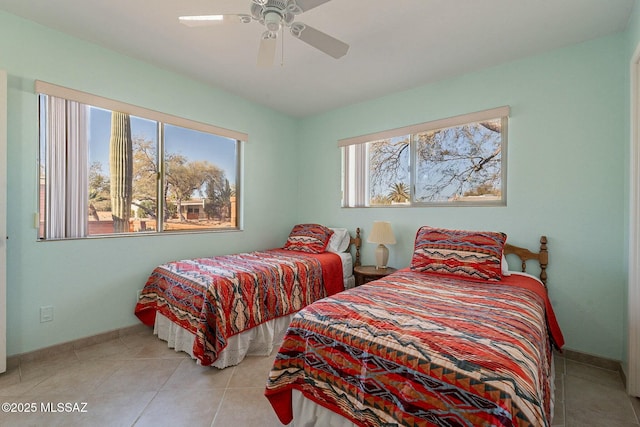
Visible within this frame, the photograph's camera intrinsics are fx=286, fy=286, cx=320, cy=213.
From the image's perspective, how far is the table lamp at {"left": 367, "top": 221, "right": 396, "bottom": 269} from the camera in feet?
10.1

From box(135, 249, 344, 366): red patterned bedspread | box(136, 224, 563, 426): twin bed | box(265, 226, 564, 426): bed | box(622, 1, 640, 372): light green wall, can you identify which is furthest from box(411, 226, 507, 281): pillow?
box(135, 249, 344, 366): red patterned bedspread

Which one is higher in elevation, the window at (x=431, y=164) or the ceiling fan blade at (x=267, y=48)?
the ceiling fan blade at (x=267, y=48)

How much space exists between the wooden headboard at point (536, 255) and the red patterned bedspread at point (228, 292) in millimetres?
1704

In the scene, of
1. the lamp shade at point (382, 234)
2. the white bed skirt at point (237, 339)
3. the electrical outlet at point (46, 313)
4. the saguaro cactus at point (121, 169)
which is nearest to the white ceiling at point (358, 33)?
the saguaro cactus at point (121, 169)

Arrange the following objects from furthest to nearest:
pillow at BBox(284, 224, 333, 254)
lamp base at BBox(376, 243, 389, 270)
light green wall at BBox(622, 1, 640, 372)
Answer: pillow at BBox(284, 224, 333, 254) → lamp base at BBox(376, 243, 389, 270) → light green wall at BBox(622, 1, 640, 372)

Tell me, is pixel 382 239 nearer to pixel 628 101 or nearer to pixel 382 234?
pixel 382 234

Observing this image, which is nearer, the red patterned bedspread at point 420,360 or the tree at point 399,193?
the red patterned bedspread at point 420,360

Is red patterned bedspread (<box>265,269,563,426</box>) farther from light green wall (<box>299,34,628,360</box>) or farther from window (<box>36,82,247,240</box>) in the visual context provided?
window (<box>36,82,247,240</box>)

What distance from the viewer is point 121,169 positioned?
2.70 meters

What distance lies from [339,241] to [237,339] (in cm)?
173

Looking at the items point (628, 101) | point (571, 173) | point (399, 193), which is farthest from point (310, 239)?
point (628, 101)

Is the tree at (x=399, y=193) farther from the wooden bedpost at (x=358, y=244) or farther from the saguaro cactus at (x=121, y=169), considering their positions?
the saguaro cactus at (x=121, y=169)

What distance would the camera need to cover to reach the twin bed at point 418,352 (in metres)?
0.99

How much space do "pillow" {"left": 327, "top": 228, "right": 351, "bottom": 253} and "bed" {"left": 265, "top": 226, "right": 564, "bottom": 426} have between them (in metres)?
1.55
